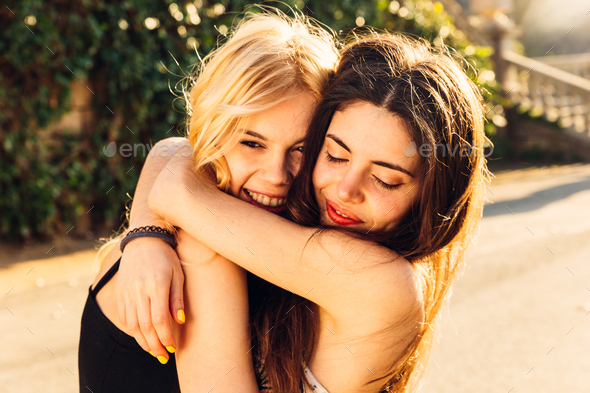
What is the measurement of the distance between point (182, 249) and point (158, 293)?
239 mm

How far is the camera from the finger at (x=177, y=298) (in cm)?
150

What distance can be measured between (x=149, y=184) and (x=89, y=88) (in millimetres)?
4655

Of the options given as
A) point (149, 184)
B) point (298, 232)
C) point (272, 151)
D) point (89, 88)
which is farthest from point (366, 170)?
point (89, 88)

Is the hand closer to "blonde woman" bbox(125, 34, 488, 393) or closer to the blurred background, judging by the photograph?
"blonde woman" bbox(125, 34, 488, 393)

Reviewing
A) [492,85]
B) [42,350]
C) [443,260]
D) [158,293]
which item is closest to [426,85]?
[443,260]

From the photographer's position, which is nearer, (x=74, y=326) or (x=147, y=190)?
(x=147, y=190)

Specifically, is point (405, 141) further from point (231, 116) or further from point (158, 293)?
point (158, 293)

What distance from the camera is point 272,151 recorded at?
6.60 feet

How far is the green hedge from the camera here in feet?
18.0

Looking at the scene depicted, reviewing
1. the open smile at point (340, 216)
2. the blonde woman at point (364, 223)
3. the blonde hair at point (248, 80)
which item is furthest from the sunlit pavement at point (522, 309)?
the blonde hair at point (248, 80)

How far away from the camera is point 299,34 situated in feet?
7.29

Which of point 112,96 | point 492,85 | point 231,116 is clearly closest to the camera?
point 231,116

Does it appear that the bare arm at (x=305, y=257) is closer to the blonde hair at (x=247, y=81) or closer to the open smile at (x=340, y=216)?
the open smile at (x=340, y=216)

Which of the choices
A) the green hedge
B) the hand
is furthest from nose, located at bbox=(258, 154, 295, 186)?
the green hedge
